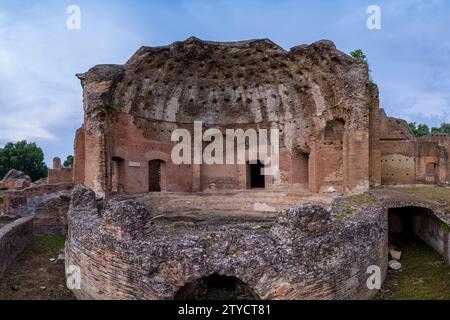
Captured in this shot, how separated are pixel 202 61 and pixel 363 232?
1176 centimetres

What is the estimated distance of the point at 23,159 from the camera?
37.4 metres

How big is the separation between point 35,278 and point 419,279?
30.1 feet

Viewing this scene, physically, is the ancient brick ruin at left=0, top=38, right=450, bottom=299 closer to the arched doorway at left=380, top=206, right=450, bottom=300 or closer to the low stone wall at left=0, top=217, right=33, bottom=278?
the arched doorway at left=380, top=206, right=450, bottom=300

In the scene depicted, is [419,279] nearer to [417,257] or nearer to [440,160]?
[417,257]

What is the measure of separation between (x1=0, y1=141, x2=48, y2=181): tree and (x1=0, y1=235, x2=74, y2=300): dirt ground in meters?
30.6

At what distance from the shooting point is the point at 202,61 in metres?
16.4

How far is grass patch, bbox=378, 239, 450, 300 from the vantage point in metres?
7.52

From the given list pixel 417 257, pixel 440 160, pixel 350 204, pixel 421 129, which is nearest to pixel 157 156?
pixel 350 204

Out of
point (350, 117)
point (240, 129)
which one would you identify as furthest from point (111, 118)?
point (350, 117)

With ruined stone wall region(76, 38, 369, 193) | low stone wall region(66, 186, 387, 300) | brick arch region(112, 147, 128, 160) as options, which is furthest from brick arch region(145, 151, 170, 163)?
low stone wall region(66, 186, 387, 300)

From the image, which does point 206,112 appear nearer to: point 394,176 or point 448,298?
point 394,176

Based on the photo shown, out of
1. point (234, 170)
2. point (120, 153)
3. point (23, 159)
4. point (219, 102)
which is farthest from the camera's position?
point (23, 159)

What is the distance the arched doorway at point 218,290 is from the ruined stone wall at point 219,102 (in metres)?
7.17

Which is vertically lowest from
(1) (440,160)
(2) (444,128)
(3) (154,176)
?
(3) (154,176)
